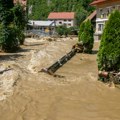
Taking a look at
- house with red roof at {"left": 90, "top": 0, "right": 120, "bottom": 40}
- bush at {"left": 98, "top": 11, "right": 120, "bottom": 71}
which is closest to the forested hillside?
house with red roof at {"left": 90, "top": 0, "right": 120, "bottom": 40}

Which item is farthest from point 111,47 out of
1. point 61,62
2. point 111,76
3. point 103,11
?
point 103,11

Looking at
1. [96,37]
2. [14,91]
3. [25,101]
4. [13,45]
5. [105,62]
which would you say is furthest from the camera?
[96,37]

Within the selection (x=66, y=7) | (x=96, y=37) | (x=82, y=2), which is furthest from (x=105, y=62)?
(x=66, y=7)

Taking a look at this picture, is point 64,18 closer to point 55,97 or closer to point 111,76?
point 111,76

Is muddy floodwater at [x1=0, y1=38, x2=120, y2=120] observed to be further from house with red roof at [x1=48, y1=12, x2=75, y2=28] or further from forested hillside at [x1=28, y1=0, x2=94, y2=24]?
forested hillside at [x1=28, y1=0, x2=94, y2=24]

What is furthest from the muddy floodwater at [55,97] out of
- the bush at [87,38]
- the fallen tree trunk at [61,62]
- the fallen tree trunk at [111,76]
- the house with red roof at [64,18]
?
the house with red roof at [64,18]

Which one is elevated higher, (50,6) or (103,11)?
(50,6)

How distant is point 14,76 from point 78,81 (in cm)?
286

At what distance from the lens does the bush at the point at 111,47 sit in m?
13.6

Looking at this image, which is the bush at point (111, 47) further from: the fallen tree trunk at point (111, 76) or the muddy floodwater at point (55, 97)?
the muddy floodwater at point (55, 97)

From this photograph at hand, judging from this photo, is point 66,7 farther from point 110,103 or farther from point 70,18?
point 110,103

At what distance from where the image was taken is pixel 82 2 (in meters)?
107

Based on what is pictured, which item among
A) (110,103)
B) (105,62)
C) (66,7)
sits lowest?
(110,103)

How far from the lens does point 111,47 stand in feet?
44.9
